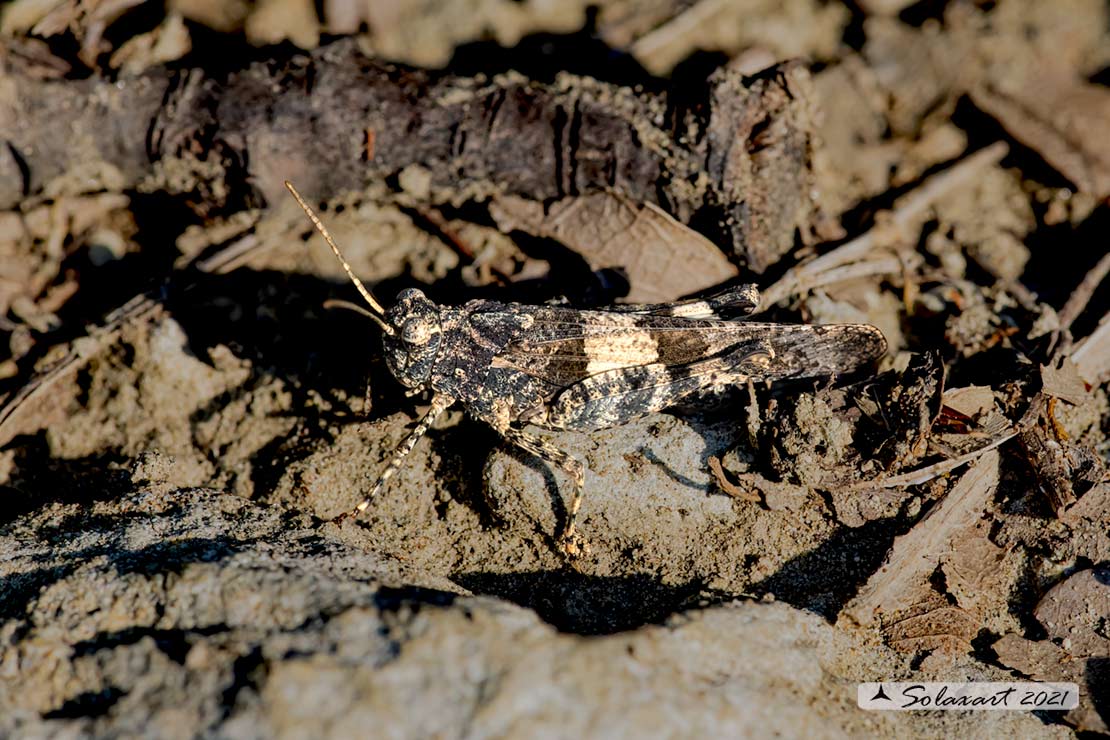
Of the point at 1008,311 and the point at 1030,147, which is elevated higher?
the point at 1030,147

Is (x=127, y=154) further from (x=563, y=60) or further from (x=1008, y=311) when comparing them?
(x=1008, y=311)

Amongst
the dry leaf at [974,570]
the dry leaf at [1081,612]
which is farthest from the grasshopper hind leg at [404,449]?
the dry leaf at [1081,612]

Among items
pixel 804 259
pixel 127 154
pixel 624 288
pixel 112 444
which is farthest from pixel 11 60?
pixel 804 259

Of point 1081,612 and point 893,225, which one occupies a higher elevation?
point 893,225

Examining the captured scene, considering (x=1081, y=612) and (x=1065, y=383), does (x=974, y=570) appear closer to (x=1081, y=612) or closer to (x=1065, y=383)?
(x=1081, y=612)

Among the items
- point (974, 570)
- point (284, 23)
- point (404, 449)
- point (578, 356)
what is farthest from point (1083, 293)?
point (284, 23)

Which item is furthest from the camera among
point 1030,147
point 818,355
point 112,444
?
point 1030,147
